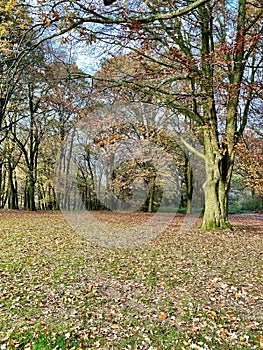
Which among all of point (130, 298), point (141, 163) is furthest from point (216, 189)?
point (141, 163)

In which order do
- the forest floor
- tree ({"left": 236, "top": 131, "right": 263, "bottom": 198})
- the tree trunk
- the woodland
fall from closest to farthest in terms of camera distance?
the forest floor, the woodland, the tree trunk, tree ({"left": 236, "top": 131, "right": 263, "bottom": 198})

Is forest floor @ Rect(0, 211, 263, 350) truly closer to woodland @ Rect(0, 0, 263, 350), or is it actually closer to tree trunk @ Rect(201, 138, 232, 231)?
woodland @ Rect(0, 0, 263, 350)

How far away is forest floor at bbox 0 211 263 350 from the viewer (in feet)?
11.5

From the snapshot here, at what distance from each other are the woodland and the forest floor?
0.02 metres

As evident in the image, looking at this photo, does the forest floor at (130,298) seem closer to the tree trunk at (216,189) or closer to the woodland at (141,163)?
the woodland at (141,163)

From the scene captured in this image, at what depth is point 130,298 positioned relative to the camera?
182 inches

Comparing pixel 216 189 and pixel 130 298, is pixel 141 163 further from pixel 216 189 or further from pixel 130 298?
pixel 130 298

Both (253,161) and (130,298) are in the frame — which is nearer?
(130,298)

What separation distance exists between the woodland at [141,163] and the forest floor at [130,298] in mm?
22

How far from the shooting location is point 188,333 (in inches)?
142

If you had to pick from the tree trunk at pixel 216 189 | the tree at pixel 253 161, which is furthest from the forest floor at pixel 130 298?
the tree at pixel 253 161

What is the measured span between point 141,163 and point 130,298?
17.5 m

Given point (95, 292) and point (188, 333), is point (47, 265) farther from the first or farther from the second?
point (188, 333)

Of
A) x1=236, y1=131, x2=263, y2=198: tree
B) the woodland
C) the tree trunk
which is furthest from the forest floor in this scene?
x1=236, y1=131, x2=263, y2=198: tree
